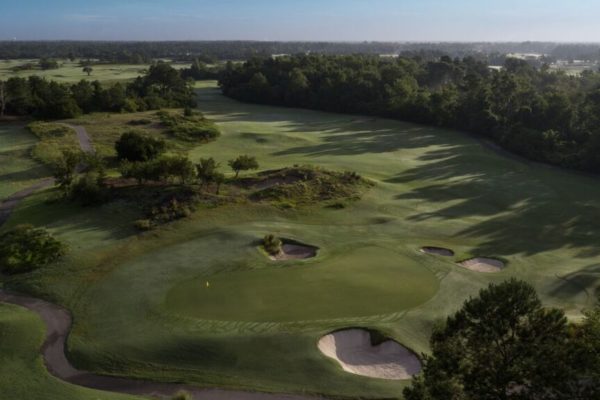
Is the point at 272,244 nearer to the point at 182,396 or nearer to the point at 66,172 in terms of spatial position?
the point at 182,396

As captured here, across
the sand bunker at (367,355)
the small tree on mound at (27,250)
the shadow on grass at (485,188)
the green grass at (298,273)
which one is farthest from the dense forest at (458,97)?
the small tree on mound at (27,250)

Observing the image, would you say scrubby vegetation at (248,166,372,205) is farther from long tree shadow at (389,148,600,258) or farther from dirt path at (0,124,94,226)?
dirt path at (0,124,94,226)

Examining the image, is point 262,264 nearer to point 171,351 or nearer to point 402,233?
point 171,351

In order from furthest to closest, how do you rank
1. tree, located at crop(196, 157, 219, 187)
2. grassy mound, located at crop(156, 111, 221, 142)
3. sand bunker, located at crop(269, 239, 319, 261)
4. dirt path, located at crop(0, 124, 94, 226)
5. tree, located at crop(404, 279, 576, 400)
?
grassy mound, located at crop(156, 111, 221, 142), tree, located at crop(196, 157, 219, 187), dirt path, located at crop(0, 124, 94, 226), sand bunker, located at crop(269, 239, 319, 261), tree, located at crop(404, 279, 576, 400)

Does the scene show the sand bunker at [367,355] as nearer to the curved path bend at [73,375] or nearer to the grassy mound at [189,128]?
the curved path bend at [73,375]

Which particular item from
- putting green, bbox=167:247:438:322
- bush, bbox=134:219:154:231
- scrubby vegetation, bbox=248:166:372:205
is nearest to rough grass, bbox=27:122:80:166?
bush, bbox=134:219:154:231

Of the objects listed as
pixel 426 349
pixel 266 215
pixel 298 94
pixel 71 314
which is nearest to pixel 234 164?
pixel 266 215

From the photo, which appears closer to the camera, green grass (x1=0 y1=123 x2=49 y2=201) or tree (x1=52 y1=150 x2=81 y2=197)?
tree (x1=52 y1=150 x2=81 y2=197)
